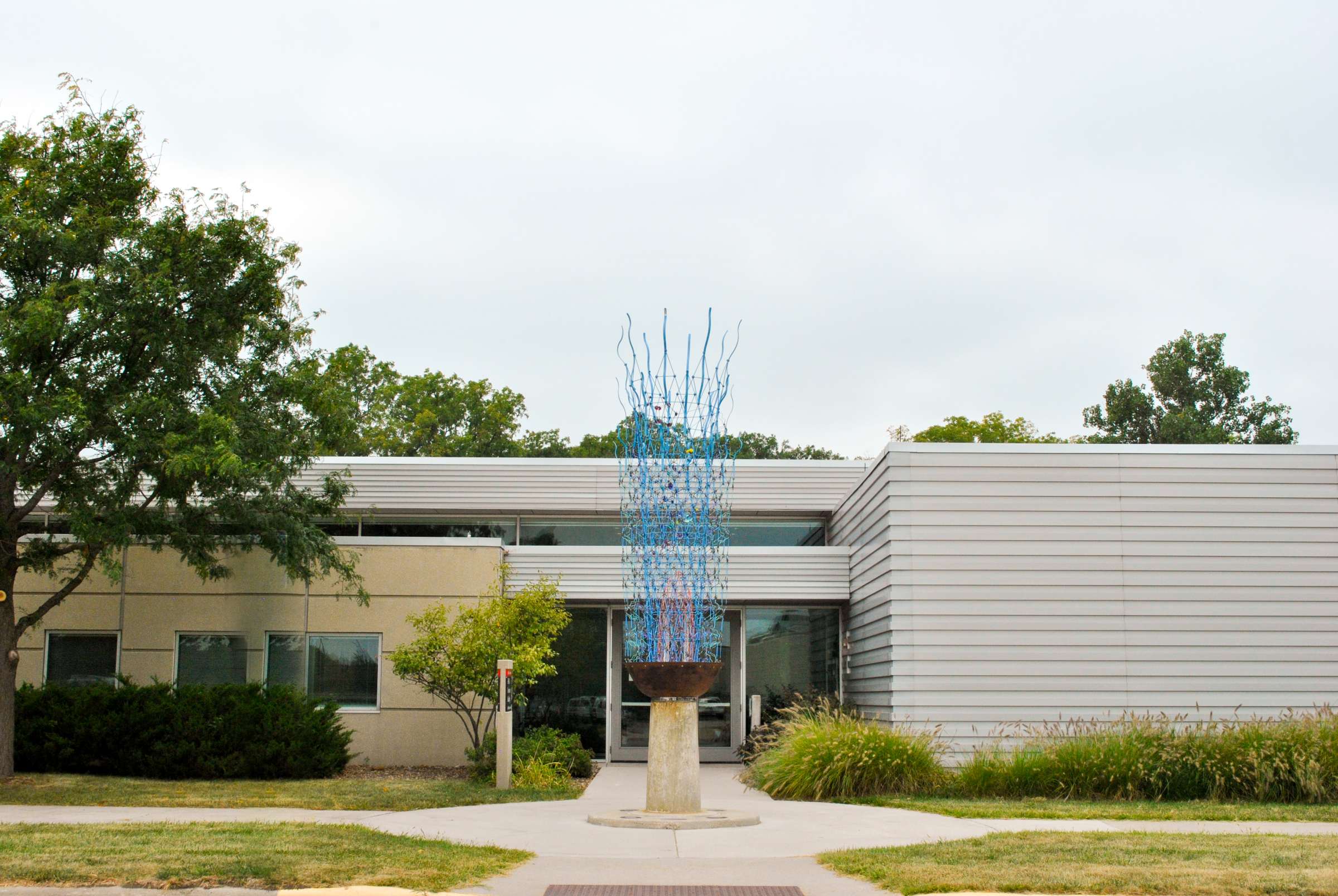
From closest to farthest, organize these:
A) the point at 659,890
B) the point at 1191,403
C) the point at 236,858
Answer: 1. the point at 659,890
2. the point at 236,858
3. the point at 1191,403

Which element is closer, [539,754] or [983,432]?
[539,754]

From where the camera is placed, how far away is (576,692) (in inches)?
823

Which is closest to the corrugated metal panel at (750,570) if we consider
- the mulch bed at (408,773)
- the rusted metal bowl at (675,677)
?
the mulch bed at (408,773)

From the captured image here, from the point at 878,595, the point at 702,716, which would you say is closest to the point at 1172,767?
the point at 878,595

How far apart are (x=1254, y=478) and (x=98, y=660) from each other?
17.3m

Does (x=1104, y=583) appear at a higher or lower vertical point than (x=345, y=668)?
higher

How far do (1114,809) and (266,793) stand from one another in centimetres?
949

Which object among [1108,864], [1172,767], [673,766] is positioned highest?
[673,766]

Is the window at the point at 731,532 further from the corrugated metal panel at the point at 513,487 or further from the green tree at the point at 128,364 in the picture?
the green tree at the point at 128,364

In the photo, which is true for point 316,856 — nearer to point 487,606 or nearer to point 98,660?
point 487,606

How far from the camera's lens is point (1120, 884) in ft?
27.9

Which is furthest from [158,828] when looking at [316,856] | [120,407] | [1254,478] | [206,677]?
[1254,478]

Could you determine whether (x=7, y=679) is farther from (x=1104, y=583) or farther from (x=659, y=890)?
(x=1104, y=583)

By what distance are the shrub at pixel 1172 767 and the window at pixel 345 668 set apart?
9.32 meters
